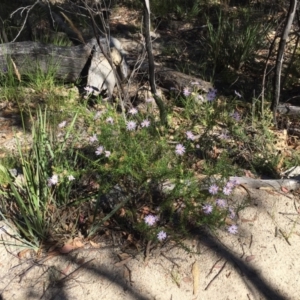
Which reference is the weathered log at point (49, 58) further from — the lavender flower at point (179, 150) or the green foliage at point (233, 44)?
the lavender flower at point (179, 150)

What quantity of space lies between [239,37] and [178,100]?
114 cm

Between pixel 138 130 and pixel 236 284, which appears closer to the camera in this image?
pixel 236 284

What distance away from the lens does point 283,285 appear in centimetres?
260

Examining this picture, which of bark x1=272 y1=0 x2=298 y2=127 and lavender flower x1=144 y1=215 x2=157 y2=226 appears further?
bark x1=272 y1=0 x2=298 y2=127

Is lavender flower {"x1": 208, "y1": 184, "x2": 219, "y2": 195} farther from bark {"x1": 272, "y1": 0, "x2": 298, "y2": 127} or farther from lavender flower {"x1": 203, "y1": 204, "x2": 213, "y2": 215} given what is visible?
bark {"x1": 272, "y1": 0, "x2": 298, "y2": 127}

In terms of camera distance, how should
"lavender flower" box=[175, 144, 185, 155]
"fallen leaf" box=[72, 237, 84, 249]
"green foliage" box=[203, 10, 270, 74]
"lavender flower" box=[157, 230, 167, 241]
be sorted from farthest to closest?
"green foliage" box=[203, 10, 270, 74] < "fallen leaf" box=[72, 237, 84, 249] < "lavender flower" box=[175, 144, 185, 155] < "lavender flower" box=[157, 230, 167, 241]

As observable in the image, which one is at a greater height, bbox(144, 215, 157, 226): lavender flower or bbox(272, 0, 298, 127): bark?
bbox(272, 0, 298, 127): bark

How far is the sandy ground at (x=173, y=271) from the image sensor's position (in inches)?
99.5

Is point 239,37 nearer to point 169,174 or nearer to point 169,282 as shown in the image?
point 169,174

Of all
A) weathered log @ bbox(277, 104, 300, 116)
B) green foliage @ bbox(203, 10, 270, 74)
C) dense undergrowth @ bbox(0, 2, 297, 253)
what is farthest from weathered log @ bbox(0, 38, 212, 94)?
dense undergrowth @ bbox(0, 2, 297, 253)

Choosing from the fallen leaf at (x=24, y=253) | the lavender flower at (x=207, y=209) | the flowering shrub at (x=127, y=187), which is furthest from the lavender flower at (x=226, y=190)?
the fallen leaf at (x=24, y=253)

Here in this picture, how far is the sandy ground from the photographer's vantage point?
2.53 meters

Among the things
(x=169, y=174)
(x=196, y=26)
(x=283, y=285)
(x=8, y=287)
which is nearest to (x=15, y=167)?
(x=8, y=287)

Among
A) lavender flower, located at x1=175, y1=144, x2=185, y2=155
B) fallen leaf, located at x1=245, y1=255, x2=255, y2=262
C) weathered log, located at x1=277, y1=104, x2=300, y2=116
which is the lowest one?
fallen leaf, located at x1=245, y1=255, x2=255, y2=262
